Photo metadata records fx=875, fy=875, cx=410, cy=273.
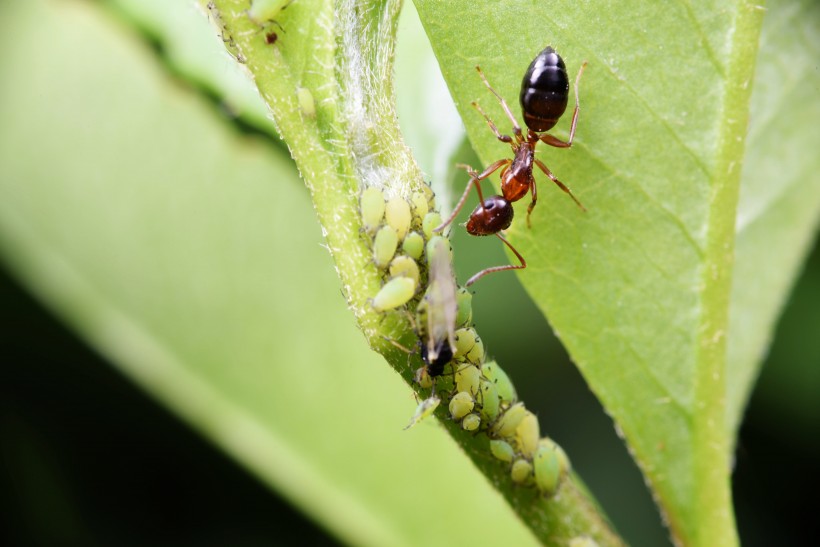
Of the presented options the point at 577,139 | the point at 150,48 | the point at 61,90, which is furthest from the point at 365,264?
the point at 61,90

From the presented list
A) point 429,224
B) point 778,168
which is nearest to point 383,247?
point 429,224

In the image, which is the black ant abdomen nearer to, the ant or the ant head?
the ant

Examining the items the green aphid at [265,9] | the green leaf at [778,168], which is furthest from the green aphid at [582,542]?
the green aphid at [265,9]

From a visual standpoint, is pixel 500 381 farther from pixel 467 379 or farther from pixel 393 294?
pixel 393 294

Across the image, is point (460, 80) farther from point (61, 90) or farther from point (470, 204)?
point (61, 90)

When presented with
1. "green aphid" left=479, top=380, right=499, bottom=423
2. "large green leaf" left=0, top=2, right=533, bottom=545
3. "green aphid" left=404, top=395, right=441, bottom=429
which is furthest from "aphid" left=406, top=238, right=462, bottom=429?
"large green leaf" left=0, top=2, right=533, bottom=545

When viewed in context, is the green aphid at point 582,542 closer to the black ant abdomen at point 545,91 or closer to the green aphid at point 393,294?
the green aphid at point 393,294
